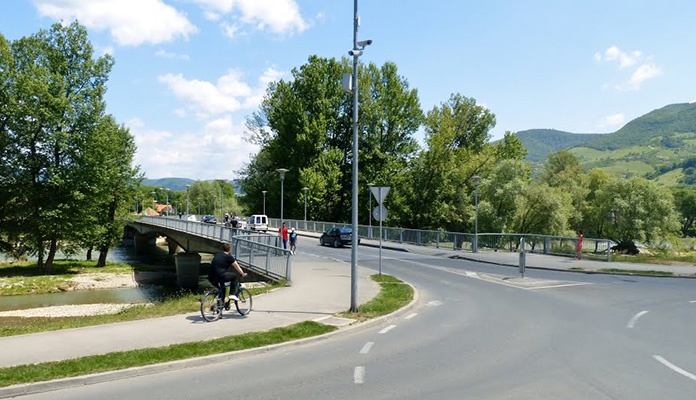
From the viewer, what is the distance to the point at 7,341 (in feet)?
31.3

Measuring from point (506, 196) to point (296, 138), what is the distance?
1005 inches

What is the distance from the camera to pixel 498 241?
34219 mm

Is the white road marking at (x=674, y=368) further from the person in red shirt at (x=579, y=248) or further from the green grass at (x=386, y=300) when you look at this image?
the person in red shirt at (x=579, y=248)

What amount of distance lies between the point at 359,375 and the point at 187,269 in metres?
38.5

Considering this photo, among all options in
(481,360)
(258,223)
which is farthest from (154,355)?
(258,223)

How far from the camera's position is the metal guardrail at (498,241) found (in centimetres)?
2927

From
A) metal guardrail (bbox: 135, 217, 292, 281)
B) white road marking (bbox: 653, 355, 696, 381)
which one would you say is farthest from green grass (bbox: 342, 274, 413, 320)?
white road marking (bbox: 653, 355, 696, 381)

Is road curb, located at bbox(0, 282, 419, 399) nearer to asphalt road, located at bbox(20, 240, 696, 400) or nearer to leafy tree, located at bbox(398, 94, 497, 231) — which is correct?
asphalt road, located at bbox(20, 240, 696, 400)

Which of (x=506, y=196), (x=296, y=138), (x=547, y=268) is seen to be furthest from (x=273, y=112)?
(x=547, y=268)

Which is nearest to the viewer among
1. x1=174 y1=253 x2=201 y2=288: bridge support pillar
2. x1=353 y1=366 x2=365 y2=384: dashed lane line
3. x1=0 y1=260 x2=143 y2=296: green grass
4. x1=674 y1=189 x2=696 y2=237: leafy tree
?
x1=353 y1=366 x2=365 y2=384: dashed lane line

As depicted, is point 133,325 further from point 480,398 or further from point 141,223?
point 141,223

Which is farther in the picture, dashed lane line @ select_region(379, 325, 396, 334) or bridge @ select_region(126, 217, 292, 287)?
bridge @ select_region(126, 217, 292, 287)

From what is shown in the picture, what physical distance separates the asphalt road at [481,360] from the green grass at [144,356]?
43 centimetres

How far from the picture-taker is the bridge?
65.5 feet
